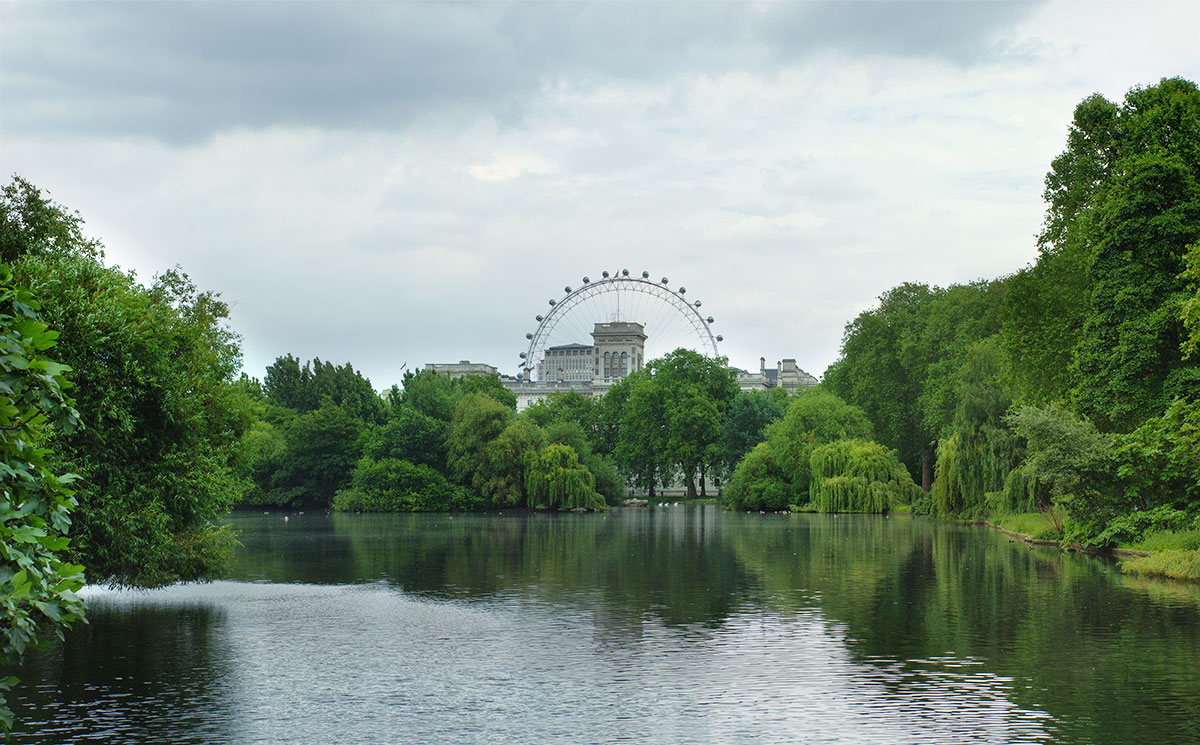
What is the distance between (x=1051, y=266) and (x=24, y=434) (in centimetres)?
4418

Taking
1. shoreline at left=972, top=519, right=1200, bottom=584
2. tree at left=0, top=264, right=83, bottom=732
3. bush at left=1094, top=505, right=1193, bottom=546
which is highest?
tree at left=0, top=264, right=83, bottom=732

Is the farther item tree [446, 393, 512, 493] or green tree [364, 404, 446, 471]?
green tree [364, 404, 446, 471]

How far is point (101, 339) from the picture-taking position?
2122 centimetres

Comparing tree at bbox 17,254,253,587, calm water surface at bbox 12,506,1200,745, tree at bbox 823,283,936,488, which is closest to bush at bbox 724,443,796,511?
tree at bbox 823,283,936,488

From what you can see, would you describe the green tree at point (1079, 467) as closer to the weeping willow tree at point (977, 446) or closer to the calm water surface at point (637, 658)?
the calm water surface at point (637, 658)

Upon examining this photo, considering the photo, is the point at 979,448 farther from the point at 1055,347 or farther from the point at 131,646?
the point at 131,646

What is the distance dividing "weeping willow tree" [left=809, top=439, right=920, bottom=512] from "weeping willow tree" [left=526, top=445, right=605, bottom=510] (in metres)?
17.8

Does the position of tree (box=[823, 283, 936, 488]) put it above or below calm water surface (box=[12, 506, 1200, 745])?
above

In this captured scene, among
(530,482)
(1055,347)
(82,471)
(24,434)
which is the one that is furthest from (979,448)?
(24,434)

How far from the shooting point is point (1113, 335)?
124ft

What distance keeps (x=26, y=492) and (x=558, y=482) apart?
253 ft

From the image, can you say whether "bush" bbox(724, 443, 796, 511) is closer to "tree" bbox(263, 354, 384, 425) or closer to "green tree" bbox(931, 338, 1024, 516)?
"green tree" bbox(931, 338, 1024, 516)

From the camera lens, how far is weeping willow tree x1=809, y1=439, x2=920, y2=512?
74.2m

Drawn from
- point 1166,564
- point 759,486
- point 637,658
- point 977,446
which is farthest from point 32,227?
point 759,486
